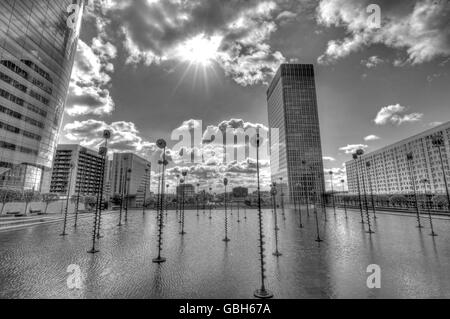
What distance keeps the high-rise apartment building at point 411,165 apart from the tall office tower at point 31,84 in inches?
4204

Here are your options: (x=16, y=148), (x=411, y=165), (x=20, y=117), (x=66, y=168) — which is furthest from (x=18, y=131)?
(x=411, y=165)

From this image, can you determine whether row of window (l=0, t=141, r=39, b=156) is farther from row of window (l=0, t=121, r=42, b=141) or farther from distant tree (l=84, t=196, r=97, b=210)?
distant tree (l=84, t=196, r=97, b=210)

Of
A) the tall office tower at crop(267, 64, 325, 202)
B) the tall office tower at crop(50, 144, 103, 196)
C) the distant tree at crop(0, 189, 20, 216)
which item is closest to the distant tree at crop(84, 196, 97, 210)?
the distant tree at crop(0, 189, 20, 216)

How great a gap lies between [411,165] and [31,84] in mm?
155965

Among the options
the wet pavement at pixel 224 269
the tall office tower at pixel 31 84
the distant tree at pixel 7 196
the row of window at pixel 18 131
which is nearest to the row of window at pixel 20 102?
the tall office tower at pixel 31 84

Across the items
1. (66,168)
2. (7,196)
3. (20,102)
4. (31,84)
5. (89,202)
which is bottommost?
(89,202)

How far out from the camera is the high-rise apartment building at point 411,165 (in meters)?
96.8

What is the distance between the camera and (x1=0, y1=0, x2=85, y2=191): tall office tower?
178ft

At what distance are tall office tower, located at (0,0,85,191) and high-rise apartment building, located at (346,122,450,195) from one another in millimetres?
106791

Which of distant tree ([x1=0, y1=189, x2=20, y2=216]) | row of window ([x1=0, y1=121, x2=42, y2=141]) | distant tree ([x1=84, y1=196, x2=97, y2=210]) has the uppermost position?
row of window ([x1=0, y1=121, x2=42, y2=141])

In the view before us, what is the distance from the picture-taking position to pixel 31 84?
201 ft

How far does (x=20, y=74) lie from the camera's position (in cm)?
5822

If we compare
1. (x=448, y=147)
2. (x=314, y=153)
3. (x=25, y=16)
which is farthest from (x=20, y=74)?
(x=448, y=147)

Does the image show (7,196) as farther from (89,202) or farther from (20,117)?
(20,117)
